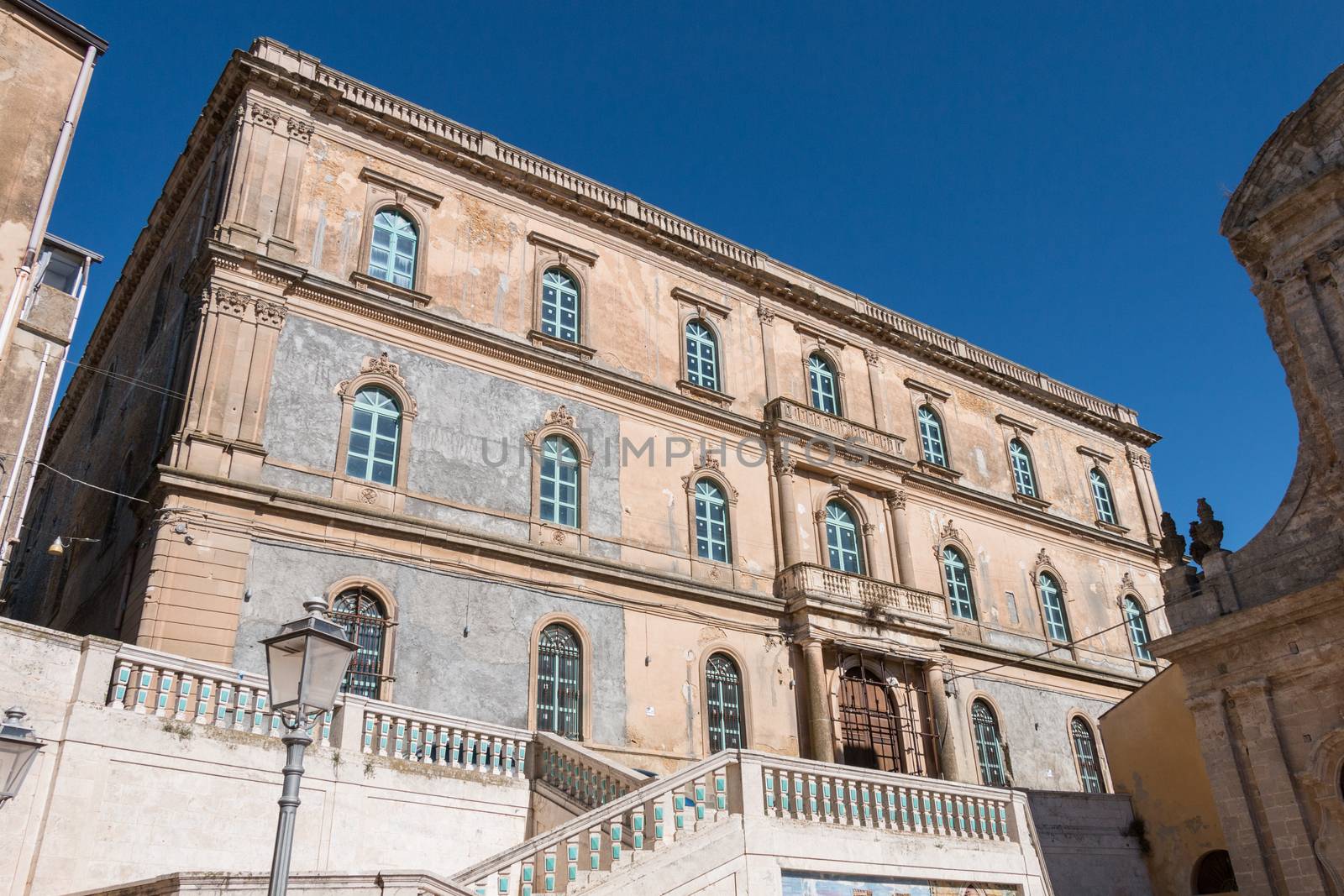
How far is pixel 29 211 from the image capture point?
12203mm

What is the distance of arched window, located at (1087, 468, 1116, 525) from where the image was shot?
3012cm

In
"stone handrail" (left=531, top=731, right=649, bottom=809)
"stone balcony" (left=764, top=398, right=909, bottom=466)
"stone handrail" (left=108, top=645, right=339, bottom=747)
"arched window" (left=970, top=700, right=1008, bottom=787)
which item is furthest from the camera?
"stone balcony" (left=764, top=398, right=909, bottom=466)

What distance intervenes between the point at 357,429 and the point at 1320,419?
1554 cm

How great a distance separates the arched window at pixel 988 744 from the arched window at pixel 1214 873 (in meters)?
6.00

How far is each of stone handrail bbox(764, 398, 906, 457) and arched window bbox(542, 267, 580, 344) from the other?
482 centimetres

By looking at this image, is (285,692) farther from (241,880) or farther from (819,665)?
(819,665)

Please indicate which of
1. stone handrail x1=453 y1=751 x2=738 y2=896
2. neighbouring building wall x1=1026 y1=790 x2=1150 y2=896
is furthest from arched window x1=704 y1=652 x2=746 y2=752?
stone handrail x1=453 y1=751 x2=738 y2=896

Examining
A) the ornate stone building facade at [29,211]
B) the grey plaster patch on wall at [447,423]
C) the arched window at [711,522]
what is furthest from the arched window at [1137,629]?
the ornate stone building facade at [29,211]

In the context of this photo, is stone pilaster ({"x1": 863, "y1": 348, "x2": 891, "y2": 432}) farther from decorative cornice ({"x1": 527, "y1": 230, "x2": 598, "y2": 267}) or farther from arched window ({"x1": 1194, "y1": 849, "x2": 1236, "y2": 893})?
arched window ({"x1": 1194, "y1": 849, "x2": 1236, "y2": 893})

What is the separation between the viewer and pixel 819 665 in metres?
20.3

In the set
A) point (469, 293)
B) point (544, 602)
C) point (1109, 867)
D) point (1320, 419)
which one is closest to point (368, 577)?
point (544, 602)

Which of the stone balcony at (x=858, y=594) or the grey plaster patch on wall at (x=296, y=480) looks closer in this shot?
the grey plaster patch on wall at (x=296, y=480)

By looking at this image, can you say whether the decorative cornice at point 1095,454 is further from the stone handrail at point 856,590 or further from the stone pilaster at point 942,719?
the stone pilaster at point 942,719

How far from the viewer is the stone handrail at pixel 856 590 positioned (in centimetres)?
2100
